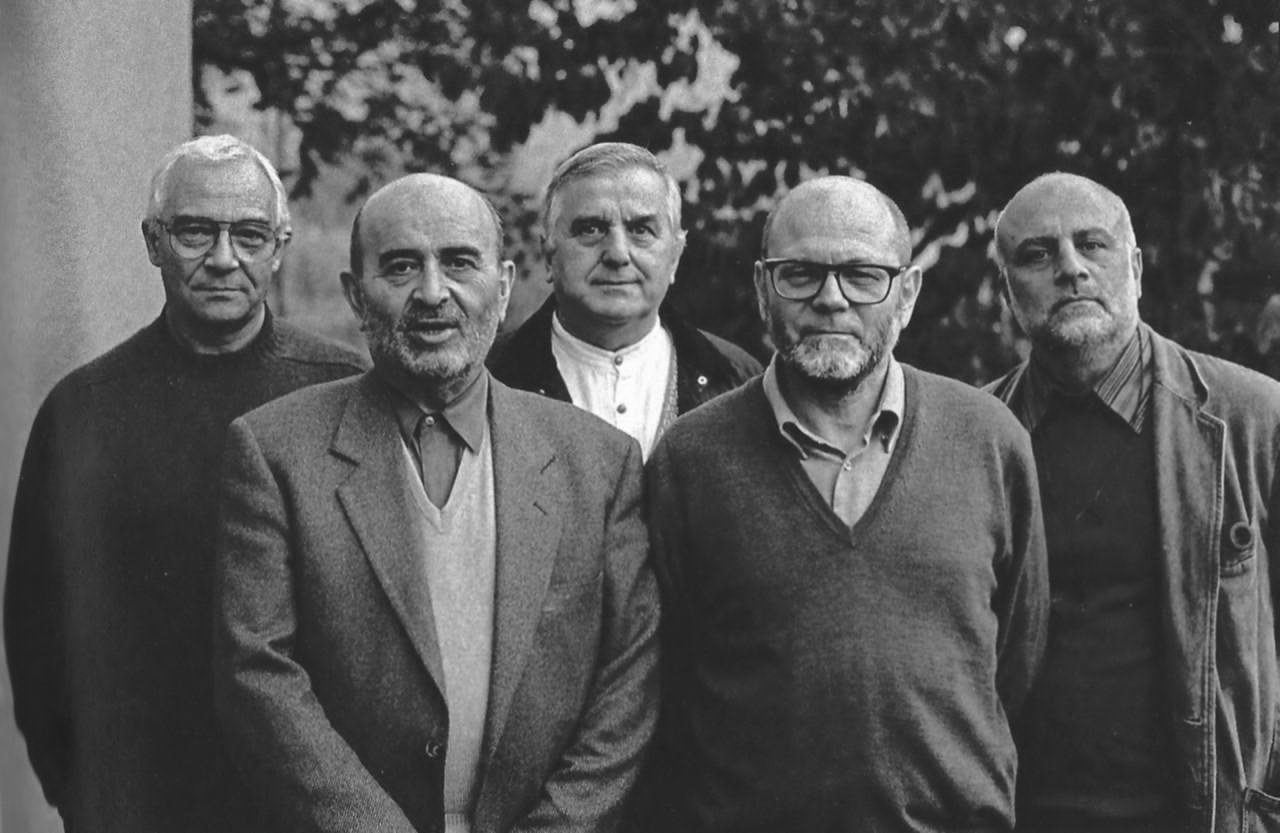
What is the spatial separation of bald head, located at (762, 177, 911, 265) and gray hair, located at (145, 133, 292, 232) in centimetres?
108

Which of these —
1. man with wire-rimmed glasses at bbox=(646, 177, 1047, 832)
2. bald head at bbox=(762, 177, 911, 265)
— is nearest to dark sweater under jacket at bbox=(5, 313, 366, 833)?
man with wire-rimmed glasses at bbox=(646, 177, 1047, 832)

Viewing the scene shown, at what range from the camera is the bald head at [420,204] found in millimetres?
3535

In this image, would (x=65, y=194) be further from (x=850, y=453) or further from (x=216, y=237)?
(x=850, y=453)

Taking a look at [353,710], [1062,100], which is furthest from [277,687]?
[1062,100]

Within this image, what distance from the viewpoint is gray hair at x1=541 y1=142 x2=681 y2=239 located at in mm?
4246

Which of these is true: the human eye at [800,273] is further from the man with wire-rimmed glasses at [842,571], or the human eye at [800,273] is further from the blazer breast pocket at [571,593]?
the blazer breast pocket at [571,593]

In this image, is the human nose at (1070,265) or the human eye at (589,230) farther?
the human eye at (589,230)

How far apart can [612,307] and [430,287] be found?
78 cm

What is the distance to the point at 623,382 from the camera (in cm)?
428

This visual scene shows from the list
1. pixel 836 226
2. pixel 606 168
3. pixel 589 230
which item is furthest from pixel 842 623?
pixel 606 168

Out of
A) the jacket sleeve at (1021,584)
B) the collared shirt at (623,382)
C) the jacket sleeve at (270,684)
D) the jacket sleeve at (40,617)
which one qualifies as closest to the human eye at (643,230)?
the collared shirt at (623,382)

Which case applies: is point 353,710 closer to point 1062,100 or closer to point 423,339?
point 423,339

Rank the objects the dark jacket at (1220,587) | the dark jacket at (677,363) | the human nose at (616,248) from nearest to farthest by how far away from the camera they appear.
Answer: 1. the dark jacket at (1220,587)
2. the human nose at (616,248)
3. the dark jacket at (677,363)

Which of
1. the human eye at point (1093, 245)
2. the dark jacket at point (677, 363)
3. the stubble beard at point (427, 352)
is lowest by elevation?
the dark jacket at point (677, 363)
